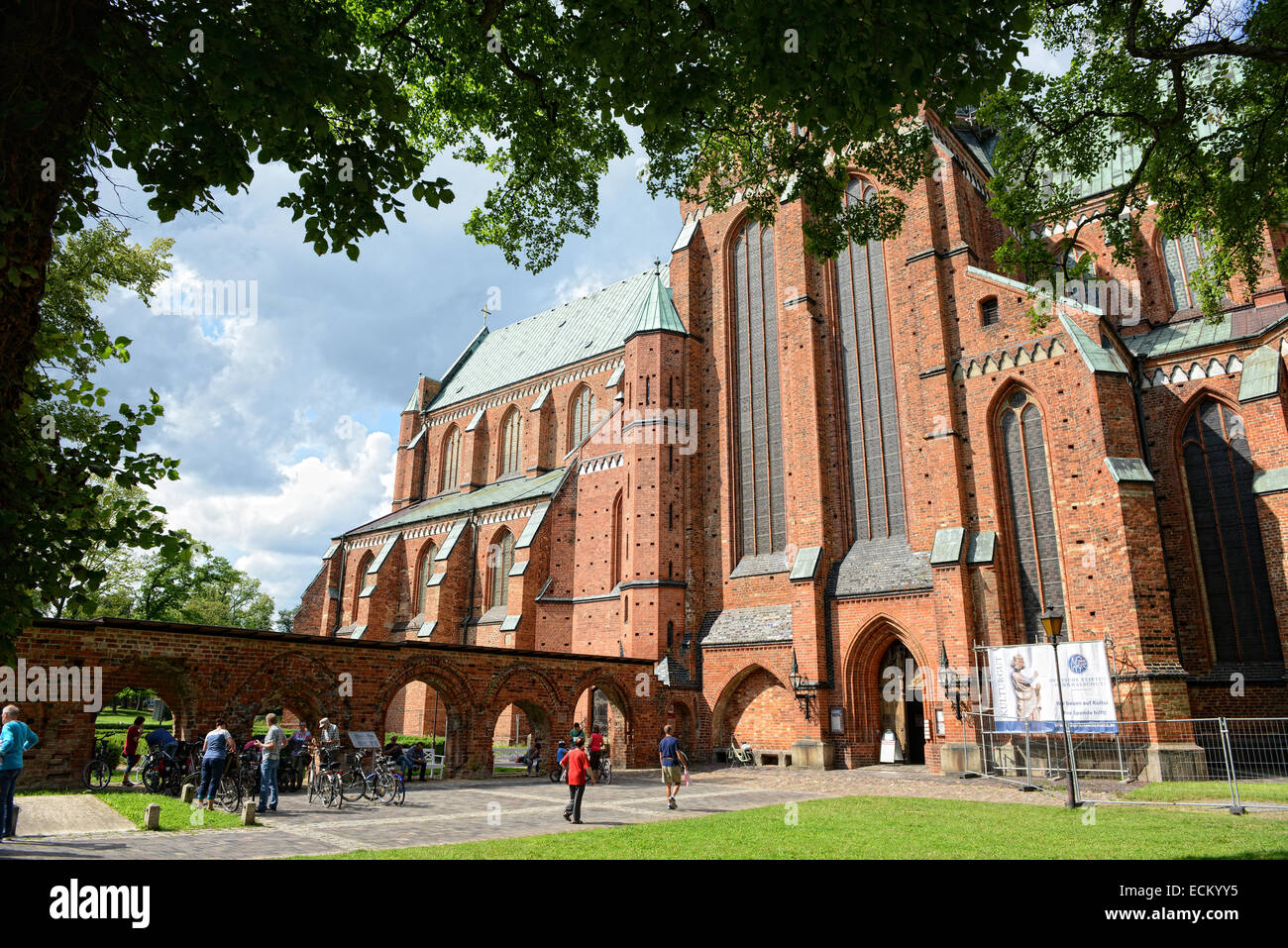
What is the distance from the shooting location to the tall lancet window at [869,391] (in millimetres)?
24469

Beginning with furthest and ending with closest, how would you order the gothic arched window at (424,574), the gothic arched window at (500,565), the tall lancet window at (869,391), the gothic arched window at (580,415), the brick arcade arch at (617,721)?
the gothic arched window at (424,574), the gothic arched window at (580,415), the gothic arched window at (500,565), the tall lancet window at (869,391), the brick arcade arch at (617,721)

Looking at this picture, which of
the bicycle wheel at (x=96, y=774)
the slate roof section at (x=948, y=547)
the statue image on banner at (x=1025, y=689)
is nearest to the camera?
the bicycle wheel at (x=96, y=774)

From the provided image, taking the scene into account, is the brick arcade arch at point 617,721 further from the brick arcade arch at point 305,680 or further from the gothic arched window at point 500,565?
the gothic arched window at point 500,565

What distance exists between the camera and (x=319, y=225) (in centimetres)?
598

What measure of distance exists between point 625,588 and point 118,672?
1518cm

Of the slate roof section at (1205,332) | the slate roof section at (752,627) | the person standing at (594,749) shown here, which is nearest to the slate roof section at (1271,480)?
the slate roof section at (1205,332)

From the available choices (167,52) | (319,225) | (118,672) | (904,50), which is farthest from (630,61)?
(118,672)

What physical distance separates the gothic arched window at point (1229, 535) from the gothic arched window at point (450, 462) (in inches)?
1366

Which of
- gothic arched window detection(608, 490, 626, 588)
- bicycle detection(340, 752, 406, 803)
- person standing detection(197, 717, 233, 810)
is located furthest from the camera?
gothic arched window detection(608, 490, 626, 588)

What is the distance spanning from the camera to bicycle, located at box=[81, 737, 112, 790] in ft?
49.1

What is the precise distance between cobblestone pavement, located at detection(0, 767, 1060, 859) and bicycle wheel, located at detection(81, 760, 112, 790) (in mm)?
3745

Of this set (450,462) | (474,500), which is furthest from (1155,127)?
(450,462)

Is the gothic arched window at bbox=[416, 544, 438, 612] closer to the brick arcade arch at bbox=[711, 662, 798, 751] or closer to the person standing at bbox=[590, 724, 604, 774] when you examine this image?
the brick arcade arch at bbox=[711, 662, 798, 751]

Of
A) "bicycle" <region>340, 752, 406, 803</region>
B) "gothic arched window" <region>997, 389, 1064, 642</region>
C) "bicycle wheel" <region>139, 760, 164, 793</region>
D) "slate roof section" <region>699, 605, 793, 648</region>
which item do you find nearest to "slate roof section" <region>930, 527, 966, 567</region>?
"gothic arched window" <region>997, 389, 1064, 642</region>
